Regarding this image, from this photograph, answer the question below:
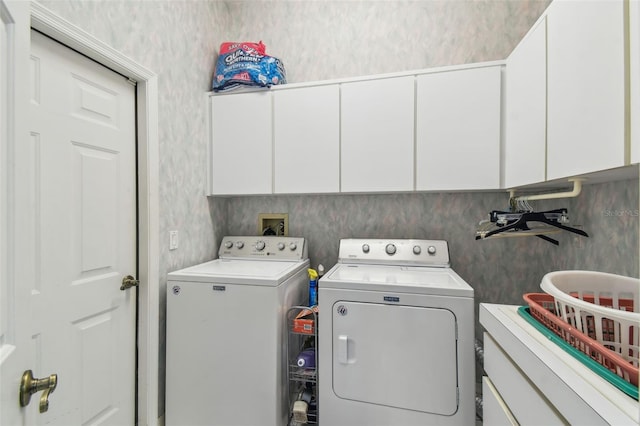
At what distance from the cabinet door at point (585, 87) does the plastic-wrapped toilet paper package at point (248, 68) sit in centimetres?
164

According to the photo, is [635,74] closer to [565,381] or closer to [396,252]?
[565,381]

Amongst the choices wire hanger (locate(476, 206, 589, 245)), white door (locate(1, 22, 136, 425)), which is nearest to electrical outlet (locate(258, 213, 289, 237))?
white door (locate(1, 22, 136, 425))

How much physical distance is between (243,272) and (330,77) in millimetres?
1700

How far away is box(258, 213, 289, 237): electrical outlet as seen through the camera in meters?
2.40

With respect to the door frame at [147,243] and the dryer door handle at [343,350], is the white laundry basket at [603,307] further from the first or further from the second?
the door frame at [147,243]

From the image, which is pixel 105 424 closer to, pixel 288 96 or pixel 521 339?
pixel 521 339

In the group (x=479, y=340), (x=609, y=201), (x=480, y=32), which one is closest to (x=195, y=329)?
(x=479, y=340)

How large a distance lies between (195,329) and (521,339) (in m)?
1.63

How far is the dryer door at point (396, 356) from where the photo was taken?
141 cm

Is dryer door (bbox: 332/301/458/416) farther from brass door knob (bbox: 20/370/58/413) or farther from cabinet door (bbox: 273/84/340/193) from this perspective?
brass door knob (bbox: 20/370/58/413)

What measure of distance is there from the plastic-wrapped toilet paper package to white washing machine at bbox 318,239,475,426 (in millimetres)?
1561

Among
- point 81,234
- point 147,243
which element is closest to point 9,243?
point 81,234

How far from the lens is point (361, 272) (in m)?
1.82

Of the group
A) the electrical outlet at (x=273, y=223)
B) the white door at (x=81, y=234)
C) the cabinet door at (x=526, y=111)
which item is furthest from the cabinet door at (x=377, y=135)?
the white door at (x=81, y=234)
